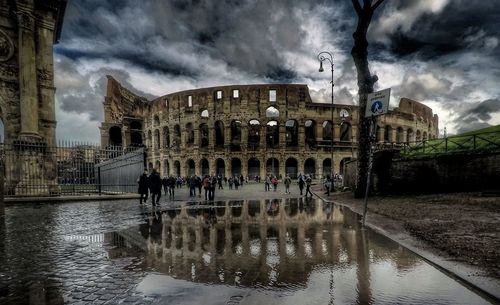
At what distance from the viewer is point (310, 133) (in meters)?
41.9

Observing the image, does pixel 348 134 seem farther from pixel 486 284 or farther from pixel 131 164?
pixel 486 284

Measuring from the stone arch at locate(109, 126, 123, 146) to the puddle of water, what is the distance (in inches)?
1820

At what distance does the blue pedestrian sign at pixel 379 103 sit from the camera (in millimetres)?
6156

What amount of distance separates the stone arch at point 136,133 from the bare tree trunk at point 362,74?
41.2 m

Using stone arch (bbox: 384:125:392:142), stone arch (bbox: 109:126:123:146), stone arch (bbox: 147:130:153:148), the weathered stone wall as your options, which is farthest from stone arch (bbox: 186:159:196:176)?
stone arch (bbox: 384:125:392:142)

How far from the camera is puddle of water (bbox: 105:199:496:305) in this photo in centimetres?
268

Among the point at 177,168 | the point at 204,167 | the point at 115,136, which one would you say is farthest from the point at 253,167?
the point at 115,136

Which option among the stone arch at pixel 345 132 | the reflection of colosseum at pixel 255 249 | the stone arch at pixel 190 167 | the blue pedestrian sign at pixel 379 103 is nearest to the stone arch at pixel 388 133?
the stone arch at pixel 345 132

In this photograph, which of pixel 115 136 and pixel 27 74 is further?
pixel 115 136

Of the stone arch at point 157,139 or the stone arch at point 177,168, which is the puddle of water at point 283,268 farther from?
the stone arch at point 157,139

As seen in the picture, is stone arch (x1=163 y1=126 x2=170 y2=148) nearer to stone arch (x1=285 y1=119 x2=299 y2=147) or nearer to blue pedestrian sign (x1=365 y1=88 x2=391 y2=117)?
stone arch (x1=285 y1=119 x2=299 y2=147)

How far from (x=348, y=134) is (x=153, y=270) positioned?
42.0 meters

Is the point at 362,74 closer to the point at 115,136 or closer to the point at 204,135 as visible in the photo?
the point at 204,135

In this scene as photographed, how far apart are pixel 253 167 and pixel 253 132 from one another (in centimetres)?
475
